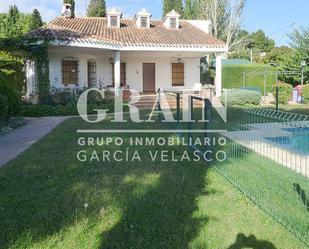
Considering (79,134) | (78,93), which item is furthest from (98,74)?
(79,134)

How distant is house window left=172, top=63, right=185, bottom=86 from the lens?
2764 centimetres

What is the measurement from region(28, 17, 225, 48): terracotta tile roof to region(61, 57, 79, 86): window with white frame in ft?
6.28

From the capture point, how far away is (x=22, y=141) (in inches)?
424

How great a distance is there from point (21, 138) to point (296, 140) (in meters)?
8.39

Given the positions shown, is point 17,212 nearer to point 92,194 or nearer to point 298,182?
point 92,194

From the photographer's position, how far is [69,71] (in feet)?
78.3

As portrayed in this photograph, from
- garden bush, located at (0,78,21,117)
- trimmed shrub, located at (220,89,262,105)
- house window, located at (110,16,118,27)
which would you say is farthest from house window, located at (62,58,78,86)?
garden bush, located at (0,78,21,117)

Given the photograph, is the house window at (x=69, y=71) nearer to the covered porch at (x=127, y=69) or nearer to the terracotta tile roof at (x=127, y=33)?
the covered porch at (x=127, y=69)

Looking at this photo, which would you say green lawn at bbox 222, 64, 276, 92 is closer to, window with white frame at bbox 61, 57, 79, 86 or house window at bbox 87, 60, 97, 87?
house window at bbox 87, 60, 97, 87

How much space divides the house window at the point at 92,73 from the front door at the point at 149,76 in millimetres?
3775

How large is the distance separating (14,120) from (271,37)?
59.5m

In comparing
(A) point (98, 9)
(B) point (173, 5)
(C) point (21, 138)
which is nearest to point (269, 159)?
(C) point (21, 138)

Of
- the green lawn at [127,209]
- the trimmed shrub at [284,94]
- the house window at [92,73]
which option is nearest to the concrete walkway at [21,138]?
the green lawn at [127,209]

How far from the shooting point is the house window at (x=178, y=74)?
27.6 m
